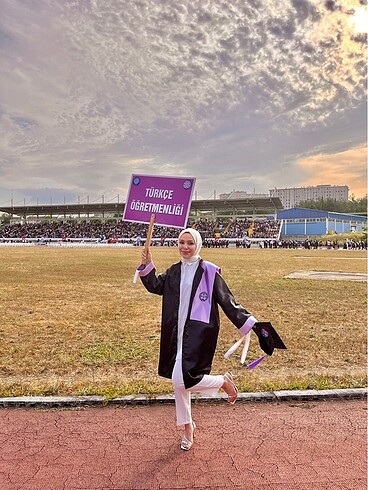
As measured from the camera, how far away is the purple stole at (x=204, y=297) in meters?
3.84

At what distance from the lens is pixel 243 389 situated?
5.36 metres

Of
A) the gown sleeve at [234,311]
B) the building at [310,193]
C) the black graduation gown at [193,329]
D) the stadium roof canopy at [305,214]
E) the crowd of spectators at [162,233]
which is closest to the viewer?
the black graduation gown at [193,329]

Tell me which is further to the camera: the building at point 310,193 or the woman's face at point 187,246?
the building at point 310,193

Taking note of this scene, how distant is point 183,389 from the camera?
3.83 meters

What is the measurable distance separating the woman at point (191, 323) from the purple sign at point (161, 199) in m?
0.72

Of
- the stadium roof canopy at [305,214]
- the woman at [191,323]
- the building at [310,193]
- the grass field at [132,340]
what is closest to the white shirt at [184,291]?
the woman at [191,323]

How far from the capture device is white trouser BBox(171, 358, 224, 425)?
380 centimetres

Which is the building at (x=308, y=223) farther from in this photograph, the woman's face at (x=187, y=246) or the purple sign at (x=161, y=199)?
the woman's face at (x=187, y=246)

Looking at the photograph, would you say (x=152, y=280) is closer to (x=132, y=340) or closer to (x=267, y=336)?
(x=267, y=336)

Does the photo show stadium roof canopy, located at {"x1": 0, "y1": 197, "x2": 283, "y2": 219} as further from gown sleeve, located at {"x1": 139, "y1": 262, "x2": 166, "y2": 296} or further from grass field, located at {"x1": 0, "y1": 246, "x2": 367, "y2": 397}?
gown sleeve, located at {"x1": 139, "y1": 262, "x2": 166, "y2": 296}

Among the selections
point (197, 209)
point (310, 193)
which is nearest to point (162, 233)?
point (197, 209)

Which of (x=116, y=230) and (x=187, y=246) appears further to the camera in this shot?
(x=116, y=230)

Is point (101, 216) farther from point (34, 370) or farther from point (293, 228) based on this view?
point (34, 370)

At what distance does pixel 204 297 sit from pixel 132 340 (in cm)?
428
